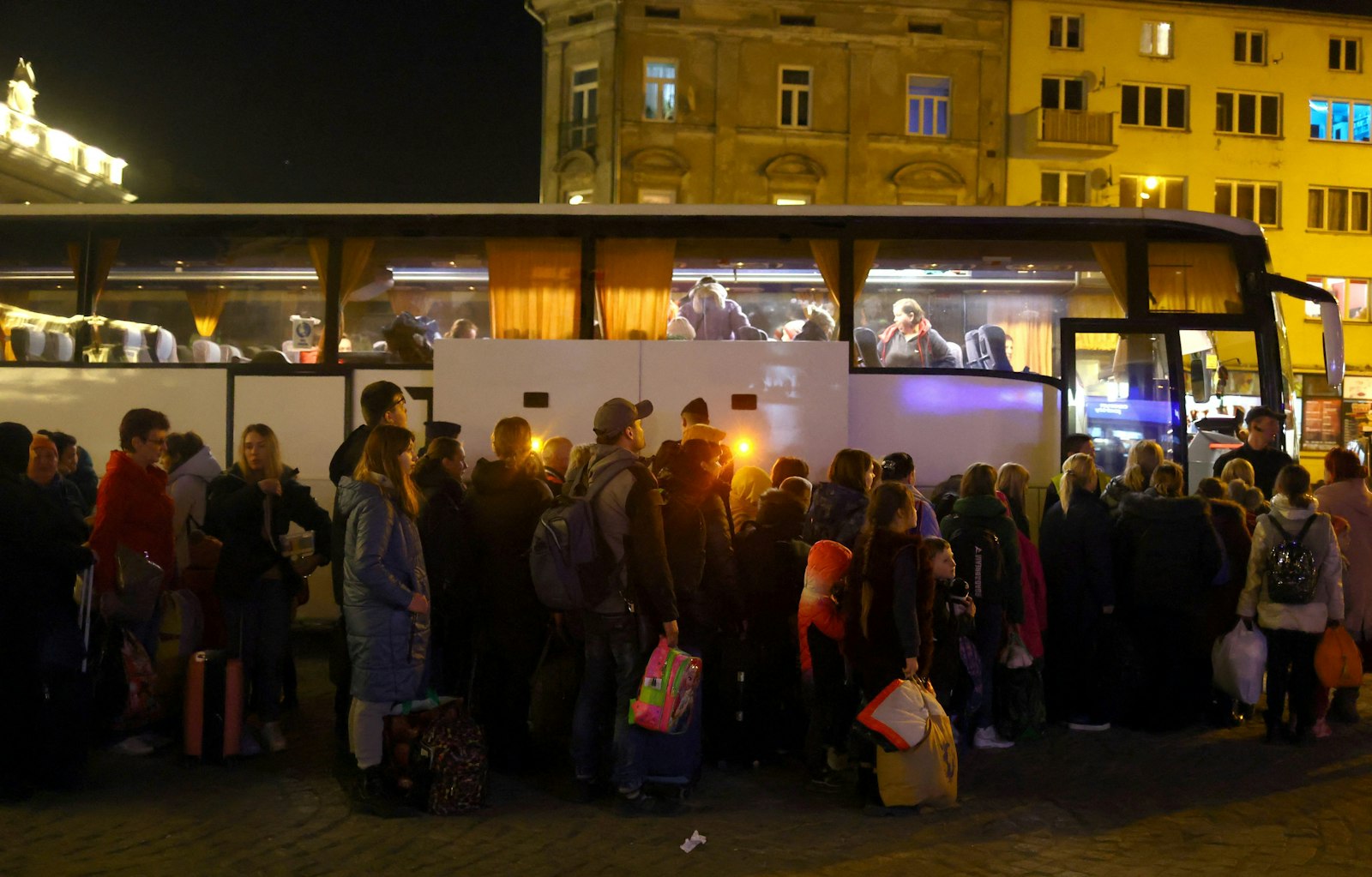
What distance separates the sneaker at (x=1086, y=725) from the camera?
7875 millimetres

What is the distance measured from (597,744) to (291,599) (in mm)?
2133

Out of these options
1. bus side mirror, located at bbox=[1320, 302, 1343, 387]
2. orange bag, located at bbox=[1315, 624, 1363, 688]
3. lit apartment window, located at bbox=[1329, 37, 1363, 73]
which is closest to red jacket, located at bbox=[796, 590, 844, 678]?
orange bag, located at bbox=[1315, 624, 1363, 688]

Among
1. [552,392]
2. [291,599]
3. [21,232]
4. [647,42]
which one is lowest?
[291,599]

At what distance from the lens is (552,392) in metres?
10.2

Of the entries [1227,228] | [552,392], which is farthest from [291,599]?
[1227,228]

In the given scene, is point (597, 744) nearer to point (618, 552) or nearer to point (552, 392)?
point (618, 552)

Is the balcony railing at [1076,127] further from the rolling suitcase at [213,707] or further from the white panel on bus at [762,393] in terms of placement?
the rolling suitcase at [213,707]

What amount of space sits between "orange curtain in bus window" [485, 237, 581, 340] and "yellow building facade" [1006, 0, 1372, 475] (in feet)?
89.0

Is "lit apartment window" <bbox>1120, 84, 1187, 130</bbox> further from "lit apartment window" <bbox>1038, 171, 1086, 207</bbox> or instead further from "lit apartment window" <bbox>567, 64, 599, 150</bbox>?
"lit apartment window" <bbox>567, 64, 599, 150</bbox>

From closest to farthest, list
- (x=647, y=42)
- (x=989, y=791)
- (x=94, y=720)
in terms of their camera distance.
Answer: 1. (x=989, y=791)
2. (x=94, y=720)
3. (x=647, y=42)

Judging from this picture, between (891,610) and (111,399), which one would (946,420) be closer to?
(891,610)

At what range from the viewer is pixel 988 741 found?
7.42 meters

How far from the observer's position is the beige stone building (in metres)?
32.9

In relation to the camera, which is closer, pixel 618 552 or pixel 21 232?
pixel 618 552
